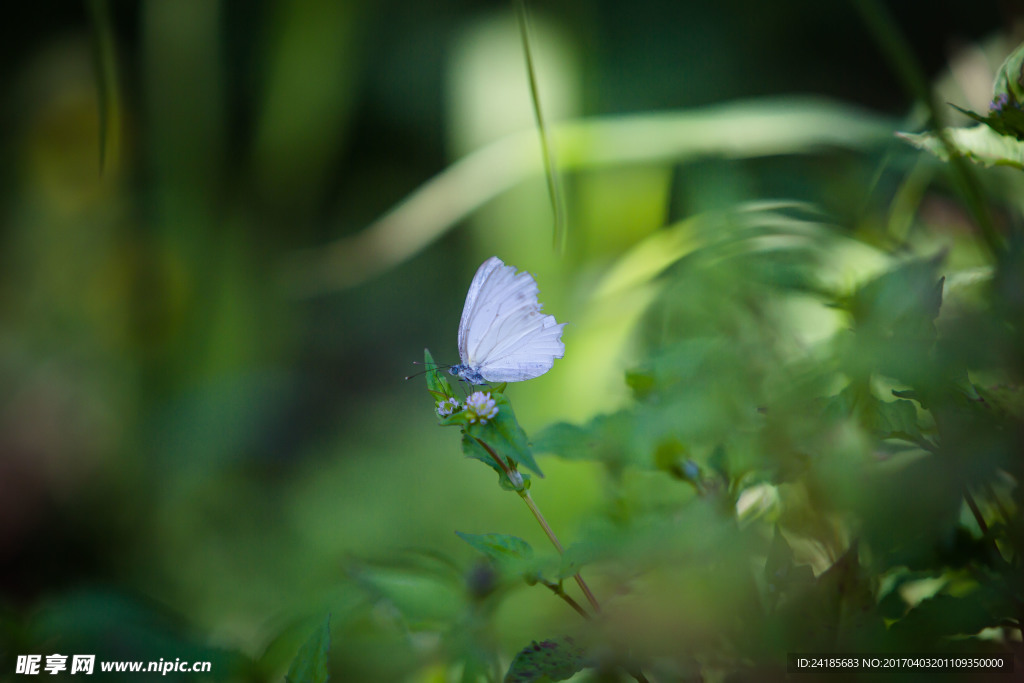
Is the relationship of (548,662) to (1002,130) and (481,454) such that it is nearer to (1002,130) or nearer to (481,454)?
(481,454)

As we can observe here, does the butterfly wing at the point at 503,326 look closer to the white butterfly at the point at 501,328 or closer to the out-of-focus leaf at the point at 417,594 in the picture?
the white butterfly at the point at 501,328

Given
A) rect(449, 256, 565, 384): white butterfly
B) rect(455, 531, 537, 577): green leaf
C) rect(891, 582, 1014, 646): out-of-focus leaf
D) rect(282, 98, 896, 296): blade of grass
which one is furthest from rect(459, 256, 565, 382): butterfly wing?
rect(282, 98, 896, 296): blade of grass

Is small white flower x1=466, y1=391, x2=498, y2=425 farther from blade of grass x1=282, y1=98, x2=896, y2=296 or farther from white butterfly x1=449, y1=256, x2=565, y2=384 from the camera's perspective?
blade of grass x1=282, y1=98, x2=896, y2=296

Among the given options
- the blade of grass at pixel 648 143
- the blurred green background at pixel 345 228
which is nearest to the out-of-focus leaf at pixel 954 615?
the blurred green background at pixel 345 228

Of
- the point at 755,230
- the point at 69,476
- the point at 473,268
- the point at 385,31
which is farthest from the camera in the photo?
the point at 385,31

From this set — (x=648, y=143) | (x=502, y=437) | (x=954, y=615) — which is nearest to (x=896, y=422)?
(x=954, y=615)

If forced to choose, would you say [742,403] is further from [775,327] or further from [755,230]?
[755,230]

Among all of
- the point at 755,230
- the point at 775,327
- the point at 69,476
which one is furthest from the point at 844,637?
the point at 69,476
